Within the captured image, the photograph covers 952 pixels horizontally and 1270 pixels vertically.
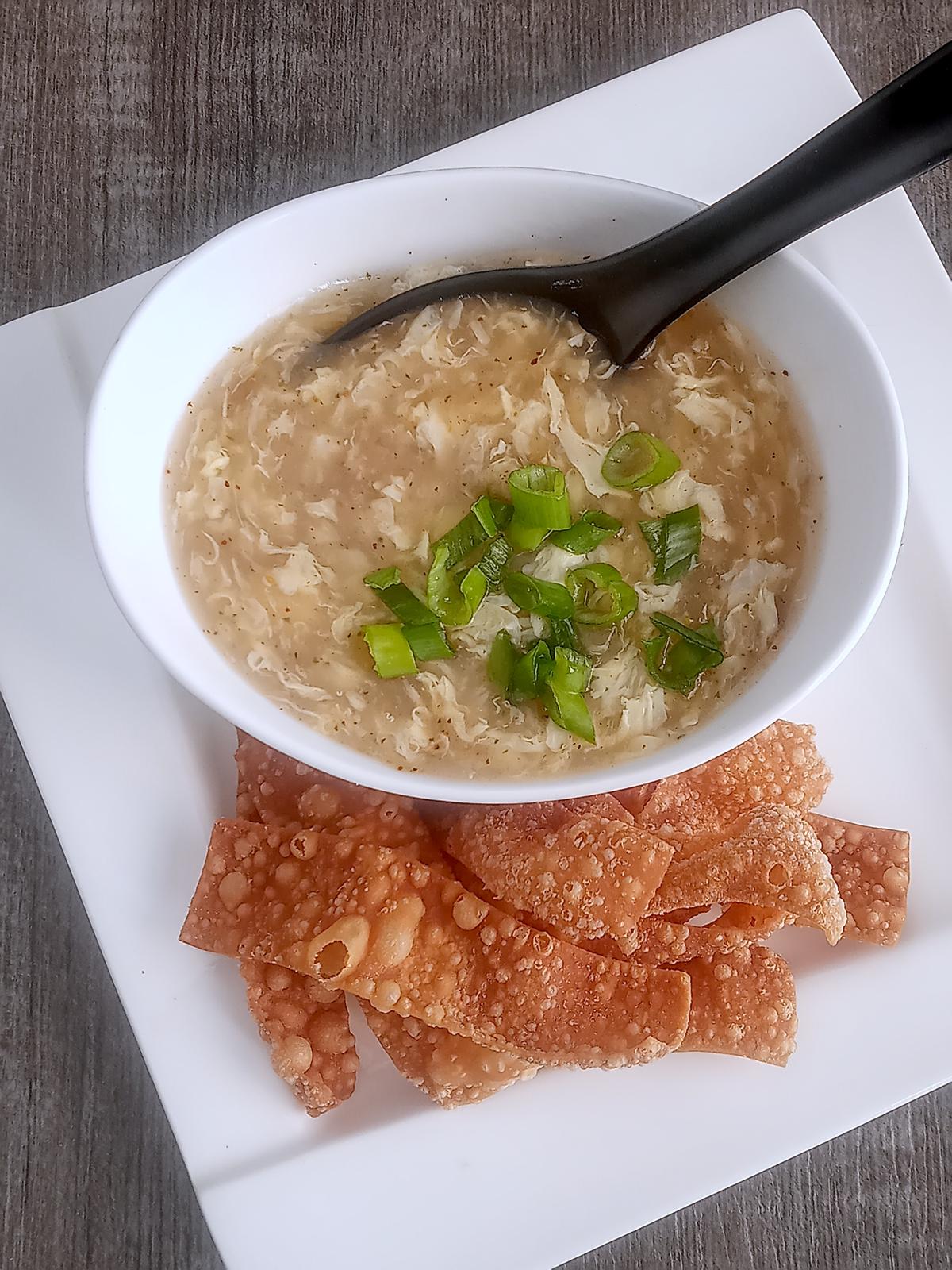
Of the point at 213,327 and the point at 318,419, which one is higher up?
the point at 213,327

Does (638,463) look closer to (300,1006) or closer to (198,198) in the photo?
(300,1006)

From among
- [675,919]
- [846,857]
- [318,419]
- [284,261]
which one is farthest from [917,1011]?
[284,261]

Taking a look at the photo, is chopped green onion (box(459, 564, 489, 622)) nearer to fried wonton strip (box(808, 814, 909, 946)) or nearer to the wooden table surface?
fried wonton strip (box(808, 814, 909, 946))

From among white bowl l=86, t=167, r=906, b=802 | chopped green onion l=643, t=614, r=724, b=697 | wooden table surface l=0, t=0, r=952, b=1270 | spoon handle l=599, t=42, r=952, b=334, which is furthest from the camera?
wooden table surface l=0, t=0, r=952, b=1270

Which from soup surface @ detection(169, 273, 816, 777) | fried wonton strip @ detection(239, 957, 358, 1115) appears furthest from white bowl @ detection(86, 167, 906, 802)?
fried wonton strip @ detection(239, 957, 358, 1115)

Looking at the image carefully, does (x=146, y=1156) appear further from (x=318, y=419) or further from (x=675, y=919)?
(x=318, y=419)

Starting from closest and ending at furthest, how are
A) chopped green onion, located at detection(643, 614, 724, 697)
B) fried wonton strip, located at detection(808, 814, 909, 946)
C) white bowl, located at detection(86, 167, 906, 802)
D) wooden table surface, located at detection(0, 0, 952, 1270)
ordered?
white bowl, located at detection(86, 167, 906, 802) < chopped green onion, located at detection(643, 614, 724, 697) < fried wonton strip, located at detection(808, 814, 909, 946) < wooden table surface, located at detection(0, 0, 952, 1270)

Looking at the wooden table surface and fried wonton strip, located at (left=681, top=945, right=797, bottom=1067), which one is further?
the wooden table surface
